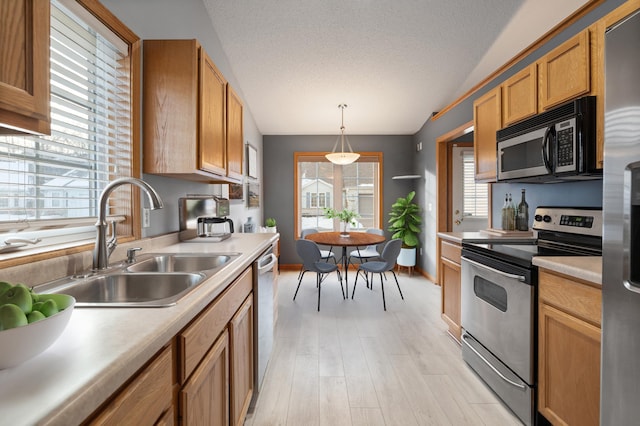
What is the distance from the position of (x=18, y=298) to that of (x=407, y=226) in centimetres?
486

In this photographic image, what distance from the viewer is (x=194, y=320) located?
933 millimetres

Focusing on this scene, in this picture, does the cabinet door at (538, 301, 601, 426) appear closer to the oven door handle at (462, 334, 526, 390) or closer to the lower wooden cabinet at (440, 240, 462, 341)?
the oven door handle at (462, 334, 526, 390)

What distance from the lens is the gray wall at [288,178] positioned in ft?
17.8

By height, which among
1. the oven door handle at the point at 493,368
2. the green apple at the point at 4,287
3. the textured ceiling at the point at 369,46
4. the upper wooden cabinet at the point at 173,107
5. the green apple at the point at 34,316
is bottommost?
the oven door handle at the point at 493,368

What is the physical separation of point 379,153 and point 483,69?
2.21m

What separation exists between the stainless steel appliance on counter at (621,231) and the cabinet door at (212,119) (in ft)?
6.19

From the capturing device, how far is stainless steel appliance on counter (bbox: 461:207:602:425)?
163 centimetres

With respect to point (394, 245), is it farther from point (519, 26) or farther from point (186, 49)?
point (186, 49)

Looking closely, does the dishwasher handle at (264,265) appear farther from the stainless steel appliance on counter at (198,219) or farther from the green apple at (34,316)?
the green apple at (34,316)

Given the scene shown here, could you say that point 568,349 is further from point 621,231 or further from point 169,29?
point 169,29

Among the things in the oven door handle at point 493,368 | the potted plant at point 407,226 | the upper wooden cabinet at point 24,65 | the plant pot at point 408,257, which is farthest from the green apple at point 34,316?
the plant pot at point 408,257

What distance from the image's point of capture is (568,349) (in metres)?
1.40

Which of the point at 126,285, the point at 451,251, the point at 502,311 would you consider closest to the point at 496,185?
the point at 451,251

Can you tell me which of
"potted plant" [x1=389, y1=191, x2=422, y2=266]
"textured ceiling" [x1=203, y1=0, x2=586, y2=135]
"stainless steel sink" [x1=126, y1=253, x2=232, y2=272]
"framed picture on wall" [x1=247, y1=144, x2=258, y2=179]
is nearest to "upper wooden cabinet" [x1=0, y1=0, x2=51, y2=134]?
"stainless steel sink" [x1=126, y1=253, x2=232, y2=272]
